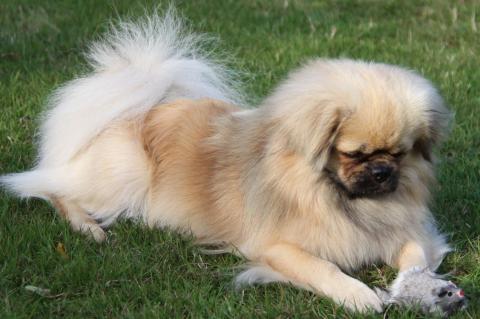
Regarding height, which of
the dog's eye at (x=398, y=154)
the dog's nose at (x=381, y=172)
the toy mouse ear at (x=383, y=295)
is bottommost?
the toy mouse ear at (x=383, y=295)

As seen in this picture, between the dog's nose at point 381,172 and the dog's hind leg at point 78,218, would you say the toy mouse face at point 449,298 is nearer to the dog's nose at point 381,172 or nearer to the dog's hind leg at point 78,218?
the dog's nose at point 381,172

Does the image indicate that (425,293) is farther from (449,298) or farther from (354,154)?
(354,154)

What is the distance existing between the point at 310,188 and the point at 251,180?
0.34 meters

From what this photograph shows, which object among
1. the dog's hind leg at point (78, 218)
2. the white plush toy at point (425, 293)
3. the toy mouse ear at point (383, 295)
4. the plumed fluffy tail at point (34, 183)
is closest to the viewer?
the white plush toy at point (425, 293)

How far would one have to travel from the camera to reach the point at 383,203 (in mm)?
3602

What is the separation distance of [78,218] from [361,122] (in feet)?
5.65

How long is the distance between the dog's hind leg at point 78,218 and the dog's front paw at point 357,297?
1.29 metres

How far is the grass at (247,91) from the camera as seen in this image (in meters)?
3.35

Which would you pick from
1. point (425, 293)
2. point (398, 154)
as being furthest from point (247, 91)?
point (425, 293)

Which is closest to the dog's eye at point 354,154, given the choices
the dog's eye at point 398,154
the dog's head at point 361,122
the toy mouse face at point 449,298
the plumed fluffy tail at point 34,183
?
the dog's head at point 361,122

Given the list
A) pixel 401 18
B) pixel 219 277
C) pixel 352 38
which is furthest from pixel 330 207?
pixel 401 18

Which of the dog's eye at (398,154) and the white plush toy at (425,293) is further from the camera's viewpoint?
the dog's eye at (398,154)

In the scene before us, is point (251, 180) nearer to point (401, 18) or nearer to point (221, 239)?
point (221, 239)

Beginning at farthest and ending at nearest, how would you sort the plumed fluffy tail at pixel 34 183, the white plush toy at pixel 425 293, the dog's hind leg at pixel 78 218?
the plumed fluffy tail at pixel 34 183, the dog's hind leg at pixel 78 218, the white plush toy at pixel 425 293
